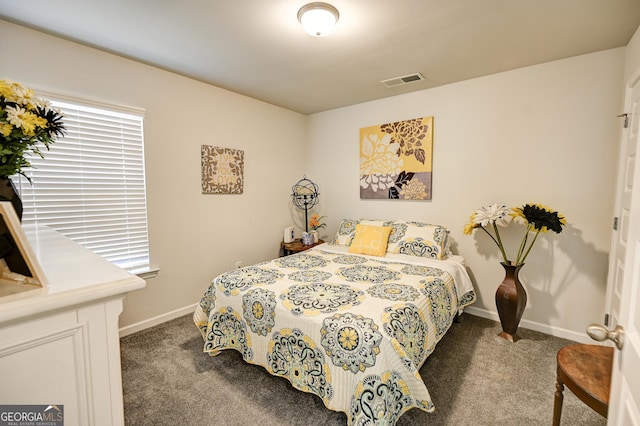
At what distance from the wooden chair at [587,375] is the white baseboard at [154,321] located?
3.04 m

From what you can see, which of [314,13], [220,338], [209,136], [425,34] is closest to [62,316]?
[220,338]

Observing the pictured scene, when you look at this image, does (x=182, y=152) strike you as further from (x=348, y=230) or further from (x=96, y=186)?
(x=348, y=230)

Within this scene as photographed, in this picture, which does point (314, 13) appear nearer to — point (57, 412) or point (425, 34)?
point (425, 34)

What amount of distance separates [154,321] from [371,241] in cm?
231

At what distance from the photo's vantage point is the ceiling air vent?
110 inches

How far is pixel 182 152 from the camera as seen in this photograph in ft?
9.50

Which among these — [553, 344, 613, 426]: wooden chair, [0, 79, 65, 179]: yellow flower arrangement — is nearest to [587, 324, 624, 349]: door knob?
[553, 344, 613, 426]: wooden chair

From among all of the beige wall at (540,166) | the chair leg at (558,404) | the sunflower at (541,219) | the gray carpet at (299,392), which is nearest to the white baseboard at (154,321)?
the gray carpet at (299,392)

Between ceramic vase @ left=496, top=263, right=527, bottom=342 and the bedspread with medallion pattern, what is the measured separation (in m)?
0.27

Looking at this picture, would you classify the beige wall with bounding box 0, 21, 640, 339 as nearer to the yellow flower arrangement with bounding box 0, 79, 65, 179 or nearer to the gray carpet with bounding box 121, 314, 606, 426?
the gray carpet with bounding box 121, 314, 606, 426

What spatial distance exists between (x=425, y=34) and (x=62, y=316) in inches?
98.9

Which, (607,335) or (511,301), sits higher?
A: (607,335)

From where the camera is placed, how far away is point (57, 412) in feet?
2.26

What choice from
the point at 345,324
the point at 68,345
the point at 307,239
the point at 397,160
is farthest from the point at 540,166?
the point at 68,345
